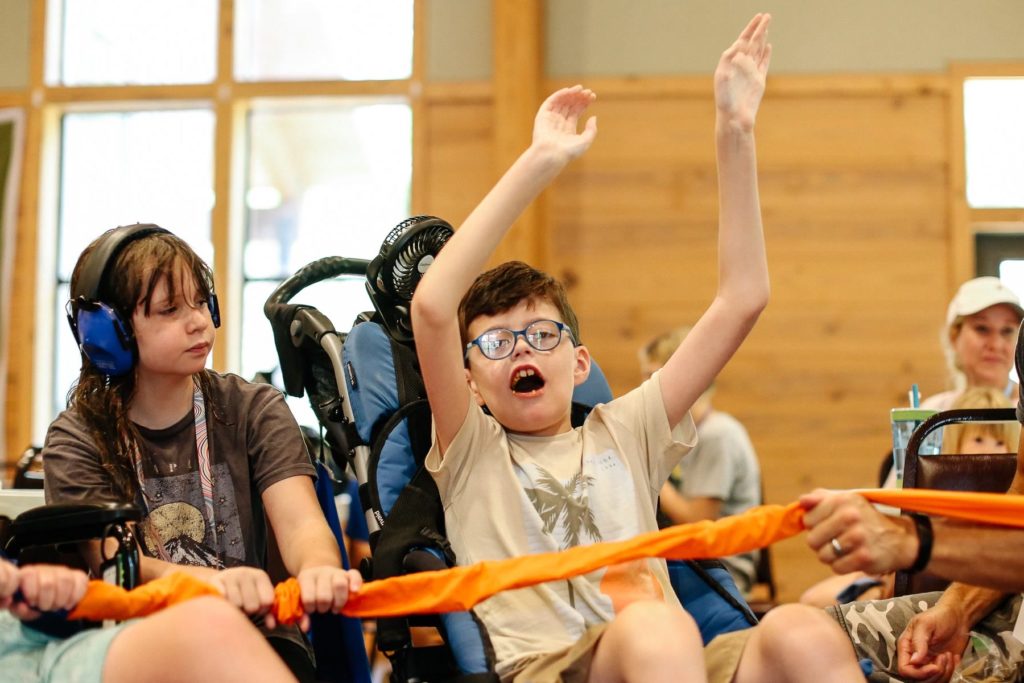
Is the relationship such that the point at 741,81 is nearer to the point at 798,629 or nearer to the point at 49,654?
the point at 798,629

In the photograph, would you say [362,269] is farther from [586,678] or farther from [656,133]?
[656,133]

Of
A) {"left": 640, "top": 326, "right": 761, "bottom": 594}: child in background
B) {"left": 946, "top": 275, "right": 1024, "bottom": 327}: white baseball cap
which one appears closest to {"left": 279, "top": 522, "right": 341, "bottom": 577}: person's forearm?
{"left": 640, "top": 326, "right": 761, "bottom": 594}: child in background

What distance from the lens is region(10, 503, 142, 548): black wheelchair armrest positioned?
1.57 metres

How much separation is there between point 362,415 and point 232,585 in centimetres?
69

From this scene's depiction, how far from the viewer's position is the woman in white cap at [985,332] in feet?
12.1

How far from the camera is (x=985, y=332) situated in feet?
12.1

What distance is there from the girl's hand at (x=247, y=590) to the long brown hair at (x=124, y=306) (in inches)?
15.7

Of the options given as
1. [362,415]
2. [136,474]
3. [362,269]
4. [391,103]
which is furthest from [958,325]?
[391,103]

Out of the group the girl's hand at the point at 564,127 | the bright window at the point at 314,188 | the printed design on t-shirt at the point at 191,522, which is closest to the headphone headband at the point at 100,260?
the printed design on t-shirt at the point at 191,522

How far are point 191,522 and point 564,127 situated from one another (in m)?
1.01

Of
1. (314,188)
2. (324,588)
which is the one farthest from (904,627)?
(314,188)

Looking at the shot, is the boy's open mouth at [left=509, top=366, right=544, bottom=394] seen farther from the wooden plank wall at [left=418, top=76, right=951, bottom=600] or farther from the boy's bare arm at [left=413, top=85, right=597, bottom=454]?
the wooden plank wall at [left=418, top=76, right=951, bottom=600]

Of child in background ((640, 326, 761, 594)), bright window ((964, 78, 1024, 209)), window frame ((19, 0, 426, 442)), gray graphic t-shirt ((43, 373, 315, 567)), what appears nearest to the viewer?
gray graphic t-shirt ((43, 373, 315, 567))

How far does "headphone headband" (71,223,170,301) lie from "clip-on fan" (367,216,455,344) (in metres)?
0.50
